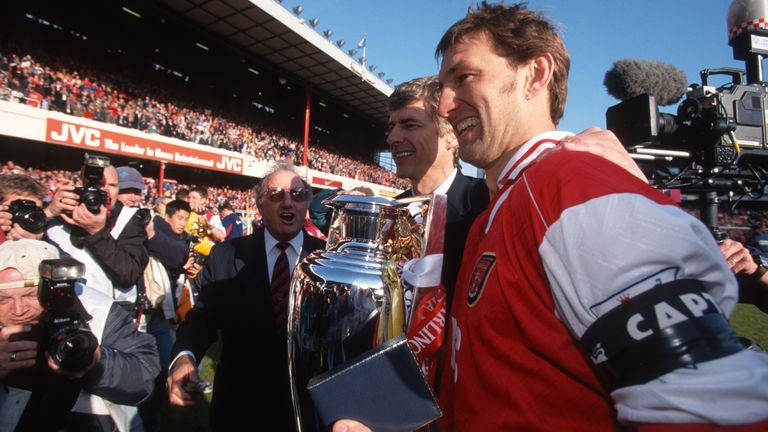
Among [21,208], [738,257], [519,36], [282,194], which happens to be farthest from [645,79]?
[21,208]

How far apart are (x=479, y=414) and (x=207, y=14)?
792 inches

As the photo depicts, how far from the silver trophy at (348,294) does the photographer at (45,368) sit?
1.25 meters

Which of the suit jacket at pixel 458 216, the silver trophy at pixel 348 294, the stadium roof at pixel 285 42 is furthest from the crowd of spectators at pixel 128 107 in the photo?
the silver trophy at pixel 348 294

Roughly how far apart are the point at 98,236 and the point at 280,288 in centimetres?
133

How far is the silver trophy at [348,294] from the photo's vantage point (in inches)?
34.9

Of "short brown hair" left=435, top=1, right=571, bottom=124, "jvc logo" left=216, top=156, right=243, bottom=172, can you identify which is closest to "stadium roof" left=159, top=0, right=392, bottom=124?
"jvc logo" left=216, top=156, right=243, bottom=172

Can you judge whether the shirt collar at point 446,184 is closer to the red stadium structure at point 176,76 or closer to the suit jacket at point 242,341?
the suit jacket at point 242,341

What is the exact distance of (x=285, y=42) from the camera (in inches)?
767

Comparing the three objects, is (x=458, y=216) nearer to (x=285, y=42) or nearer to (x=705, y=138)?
(x=705, y=138)

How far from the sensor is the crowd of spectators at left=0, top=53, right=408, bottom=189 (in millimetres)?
13094

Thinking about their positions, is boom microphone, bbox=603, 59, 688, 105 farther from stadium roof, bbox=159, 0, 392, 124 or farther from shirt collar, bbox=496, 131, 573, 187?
stadium roof, bbox=159, 0, 392, 124

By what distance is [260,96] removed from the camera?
2611 centimetres

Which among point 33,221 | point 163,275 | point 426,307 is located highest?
point 33,221

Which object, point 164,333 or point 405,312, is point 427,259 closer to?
point 405,312
